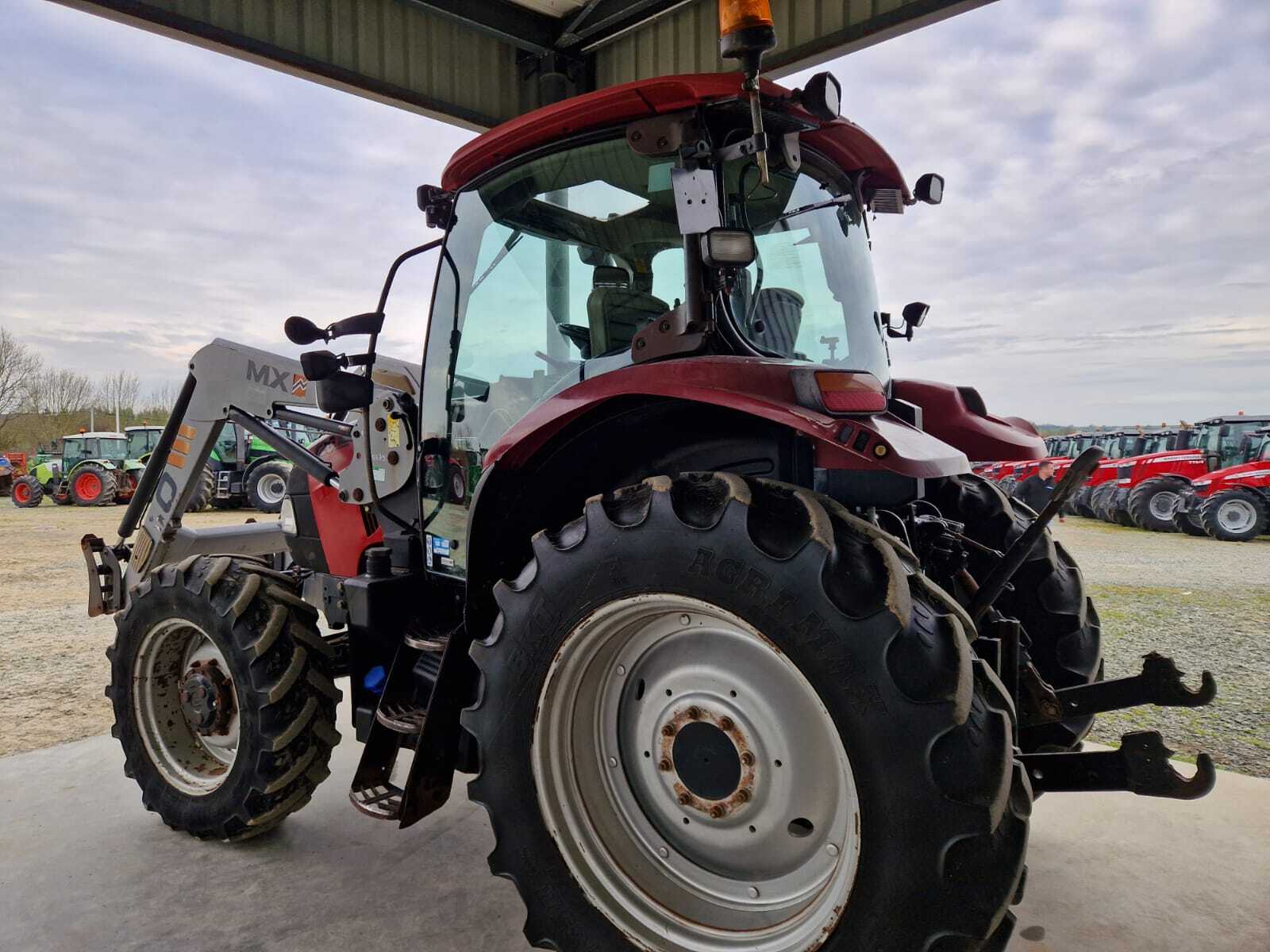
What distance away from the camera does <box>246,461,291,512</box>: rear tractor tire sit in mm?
17219

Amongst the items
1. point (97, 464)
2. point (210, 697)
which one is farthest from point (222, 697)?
point (97, 464)

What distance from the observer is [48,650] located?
5977 mm

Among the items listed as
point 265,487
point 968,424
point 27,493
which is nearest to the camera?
point 968,424

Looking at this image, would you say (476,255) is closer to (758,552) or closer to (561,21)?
(758,552)

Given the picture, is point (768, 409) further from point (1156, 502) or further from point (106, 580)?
point (1156, 502)

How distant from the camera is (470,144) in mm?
2512

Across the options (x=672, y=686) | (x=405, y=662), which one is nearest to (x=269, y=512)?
(x=405, y=662)

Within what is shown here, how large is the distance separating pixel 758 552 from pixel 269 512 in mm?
17360

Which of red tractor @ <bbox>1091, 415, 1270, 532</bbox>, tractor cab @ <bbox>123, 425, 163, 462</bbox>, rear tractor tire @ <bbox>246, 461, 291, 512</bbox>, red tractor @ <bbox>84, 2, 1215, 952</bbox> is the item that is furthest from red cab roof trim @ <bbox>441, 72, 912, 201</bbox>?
tractor cab @ <bbox>123, 425, 163, 462</bbox>

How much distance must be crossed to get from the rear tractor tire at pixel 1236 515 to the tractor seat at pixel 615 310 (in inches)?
573

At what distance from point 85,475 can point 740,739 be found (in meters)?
21.9

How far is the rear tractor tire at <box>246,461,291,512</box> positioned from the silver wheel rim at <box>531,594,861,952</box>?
1666cm

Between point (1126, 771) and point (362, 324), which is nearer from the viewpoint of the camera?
point (1126, 771)

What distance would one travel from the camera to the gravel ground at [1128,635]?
426cm
